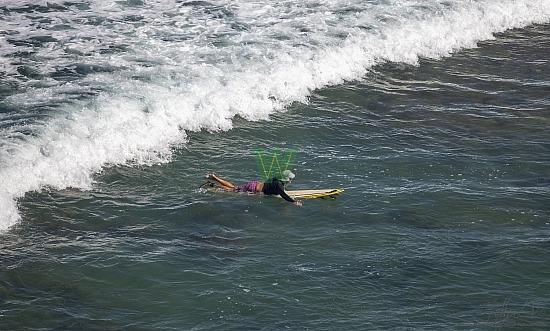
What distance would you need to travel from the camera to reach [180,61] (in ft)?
78.5

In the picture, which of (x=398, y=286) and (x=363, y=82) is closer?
(x=398, y=286)

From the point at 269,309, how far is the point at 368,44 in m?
15.8

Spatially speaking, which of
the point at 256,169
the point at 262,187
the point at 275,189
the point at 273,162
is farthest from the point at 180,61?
the point at 275,189

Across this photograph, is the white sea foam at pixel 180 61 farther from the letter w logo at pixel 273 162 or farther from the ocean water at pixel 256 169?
the letter w logo at pixel 273 162

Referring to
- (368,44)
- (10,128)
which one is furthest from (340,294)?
(368,44)

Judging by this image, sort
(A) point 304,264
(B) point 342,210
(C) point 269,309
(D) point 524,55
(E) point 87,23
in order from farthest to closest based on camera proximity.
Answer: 1. (D) point 524,55
2. (E) point 87,23
3. (B) point 342,210
4. (A) point 304,264
5. (C) point 269,309

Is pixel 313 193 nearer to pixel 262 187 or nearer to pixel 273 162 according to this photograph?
pixel 262 187

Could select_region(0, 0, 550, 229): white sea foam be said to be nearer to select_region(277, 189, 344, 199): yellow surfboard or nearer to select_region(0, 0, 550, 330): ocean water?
select_region(0, 0, 550, 330): ocean water

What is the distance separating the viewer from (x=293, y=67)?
24.5 m

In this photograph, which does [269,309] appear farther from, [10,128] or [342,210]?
[10,128]

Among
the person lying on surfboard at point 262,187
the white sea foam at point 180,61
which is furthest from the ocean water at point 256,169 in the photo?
the person lying on surfboard at point 262,187

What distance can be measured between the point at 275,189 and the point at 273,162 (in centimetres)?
221

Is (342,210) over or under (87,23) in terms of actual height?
under

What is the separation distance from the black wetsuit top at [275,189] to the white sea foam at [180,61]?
10.6 ft
